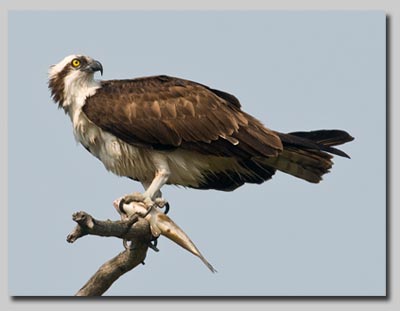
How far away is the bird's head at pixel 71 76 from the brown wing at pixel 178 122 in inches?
7.0

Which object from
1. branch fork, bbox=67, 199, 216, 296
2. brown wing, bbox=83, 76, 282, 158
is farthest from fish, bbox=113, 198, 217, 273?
brown wing, bbox=83, 76, 282, 158

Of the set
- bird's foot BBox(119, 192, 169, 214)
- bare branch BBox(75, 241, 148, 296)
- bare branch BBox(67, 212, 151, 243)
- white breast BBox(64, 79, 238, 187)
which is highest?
white breast BBox(64, 79, 238, 187)

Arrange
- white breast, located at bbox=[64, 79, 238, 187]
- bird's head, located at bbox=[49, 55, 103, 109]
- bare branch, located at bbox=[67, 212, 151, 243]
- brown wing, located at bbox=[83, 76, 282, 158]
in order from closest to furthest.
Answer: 1. bare branch, located at bbox=[67, 212, 151, 243]
2. brown wing, located at bbox=[83, 76, 282, 158]
3. white breast, located at bbox=[64, 79, 238, 187]
4. bird's head, located at bbox=[49, 55, 103, 109]

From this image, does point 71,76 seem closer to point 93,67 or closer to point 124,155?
point 93,67

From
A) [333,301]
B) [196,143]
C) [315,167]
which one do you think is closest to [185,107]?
[196,143]

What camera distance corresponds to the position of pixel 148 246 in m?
10.5

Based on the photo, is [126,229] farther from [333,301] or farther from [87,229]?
[333,301]

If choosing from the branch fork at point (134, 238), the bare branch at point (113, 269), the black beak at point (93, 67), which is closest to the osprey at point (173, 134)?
the black beak at point (93, 67)

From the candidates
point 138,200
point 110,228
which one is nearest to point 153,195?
point 138,200

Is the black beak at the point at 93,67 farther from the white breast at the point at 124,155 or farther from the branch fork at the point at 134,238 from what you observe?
the branch fork at the point at 134,238

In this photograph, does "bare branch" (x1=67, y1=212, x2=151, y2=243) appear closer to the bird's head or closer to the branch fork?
the branch fork

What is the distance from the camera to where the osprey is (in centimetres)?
1087

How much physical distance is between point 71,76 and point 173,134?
1080 millimetres

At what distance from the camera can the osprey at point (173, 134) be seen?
1087 centimetres
